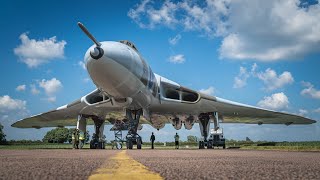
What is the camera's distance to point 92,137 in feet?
66.9

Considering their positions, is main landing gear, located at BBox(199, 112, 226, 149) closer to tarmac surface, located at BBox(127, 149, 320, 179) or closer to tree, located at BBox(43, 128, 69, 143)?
tarmac surface, located at BBox(127, 149, 320, 179)

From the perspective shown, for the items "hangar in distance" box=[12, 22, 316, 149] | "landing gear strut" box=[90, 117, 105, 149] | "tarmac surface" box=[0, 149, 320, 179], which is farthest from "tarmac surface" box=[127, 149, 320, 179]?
"landing gear strut" box=[90, 117, 105, 149]

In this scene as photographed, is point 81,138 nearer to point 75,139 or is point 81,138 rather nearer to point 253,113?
point 75,139

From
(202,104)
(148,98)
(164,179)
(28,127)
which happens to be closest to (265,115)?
(202,104)

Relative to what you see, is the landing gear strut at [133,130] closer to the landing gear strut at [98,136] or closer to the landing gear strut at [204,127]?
the landing gear strut at [98,136]

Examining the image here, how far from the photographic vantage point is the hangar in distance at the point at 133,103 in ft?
43.3

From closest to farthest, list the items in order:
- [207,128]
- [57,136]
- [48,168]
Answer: [48,168] < [207,128] < [57,136]

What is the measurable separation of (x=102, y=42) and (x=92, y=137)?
8657 mm

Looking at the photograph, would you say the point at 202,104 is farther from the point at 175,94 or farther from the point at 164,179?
the point at 164,179

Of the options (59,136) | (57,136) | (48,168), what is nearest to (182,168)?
(48,168)

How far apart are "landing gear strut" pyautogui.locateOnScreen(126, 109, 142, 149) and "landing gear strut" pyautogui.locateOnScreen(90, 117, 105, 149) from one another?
4.05 metres

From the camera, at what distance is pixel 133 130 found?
16.3 meters

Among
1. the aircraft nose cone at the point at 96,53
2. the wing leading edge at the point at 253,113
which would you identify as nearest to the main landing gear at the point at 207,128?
the wing leading edge at the point at 253,113

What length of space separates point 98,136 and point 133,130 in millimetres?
5159
